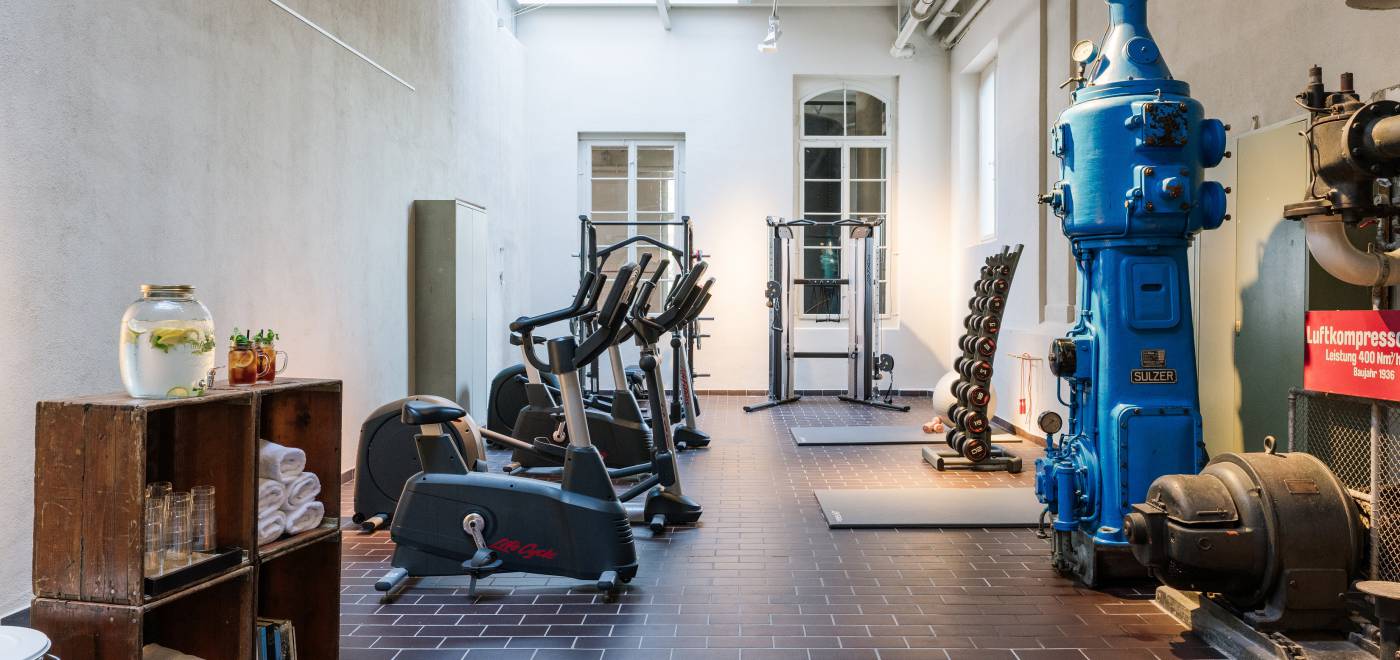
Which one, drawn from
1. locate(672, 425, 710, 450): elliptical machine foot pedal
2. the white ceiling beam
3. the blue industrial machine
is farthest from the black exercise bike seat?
the white ceiling beam

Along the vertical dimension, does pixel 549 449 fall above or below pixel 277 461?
below

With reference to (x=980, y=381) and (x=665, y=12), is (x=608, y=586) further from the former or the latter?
(x=665, y=12)

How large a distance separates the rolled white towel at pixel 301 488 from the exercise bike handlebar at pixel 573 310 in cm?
175

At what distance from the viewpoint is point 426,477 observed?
3986 millimetres

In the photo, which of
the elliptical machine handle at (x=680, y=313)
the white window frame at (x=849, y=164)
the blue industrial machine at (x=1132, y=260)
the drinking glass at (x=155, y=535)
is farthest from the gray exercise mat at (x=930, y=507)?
the white window frame at (x=849, y=164)

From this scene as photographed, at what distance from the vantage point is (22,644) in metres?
1.88

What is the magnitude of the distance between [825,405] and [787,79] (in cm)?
389

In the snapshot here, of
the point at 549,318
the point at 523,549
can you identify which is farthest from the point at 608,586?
the point at 549,318

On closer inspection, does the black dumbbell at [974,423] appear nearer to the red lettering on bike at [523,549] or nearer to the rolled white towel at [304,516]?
the red lettering on bike at [523,549]

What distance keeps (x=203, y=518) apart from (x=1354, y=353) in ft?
11.0

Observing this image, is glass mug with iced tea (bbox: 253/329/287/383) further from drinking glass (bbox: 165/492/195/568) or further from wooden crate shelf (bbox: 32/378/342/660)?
drinking glass (bbox: 165/492/195/568)

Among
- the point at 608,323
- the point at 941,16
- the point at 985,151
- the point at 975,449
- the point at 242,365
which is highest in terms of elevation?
the point at 941,16

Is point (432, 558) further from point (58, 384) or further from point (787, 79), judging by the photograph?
point (787, 79)

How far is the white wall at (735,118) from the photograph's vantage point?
37.4 feet
